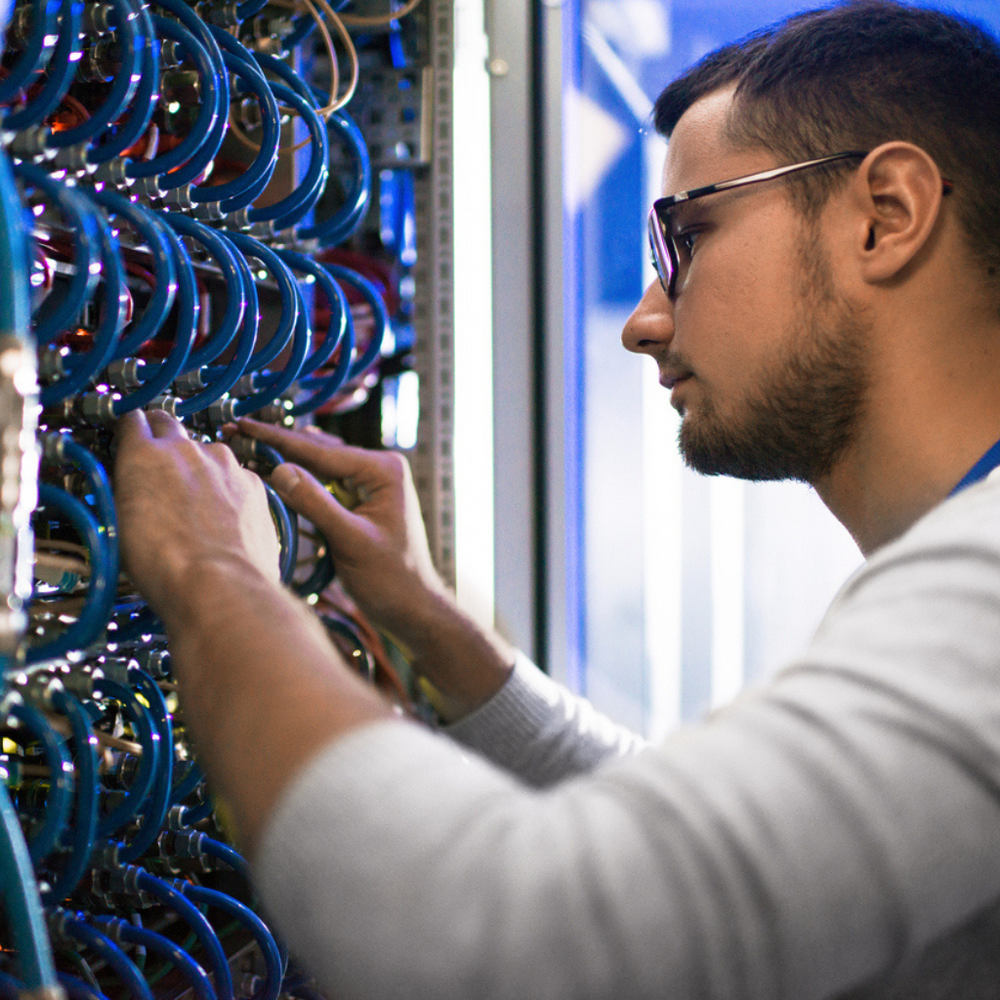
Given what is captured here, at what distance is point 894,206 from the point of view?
0.89m

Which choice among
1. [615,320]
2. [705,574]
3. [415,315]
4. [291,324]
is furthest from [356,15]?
[705,574]

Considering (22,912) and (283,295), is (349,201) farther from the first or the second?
(22,912)

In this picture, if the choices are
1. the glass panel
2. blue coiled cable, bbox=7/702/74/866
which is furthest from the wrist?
the glass panel

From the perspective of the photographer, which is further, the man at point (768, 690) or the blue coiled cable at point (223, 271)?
the blue coiled cable at point (223, 271)

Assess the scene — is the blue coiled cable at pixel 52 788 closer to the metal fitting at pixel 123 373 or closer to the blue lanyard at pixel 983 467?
the metal fitting at pixel 123 373

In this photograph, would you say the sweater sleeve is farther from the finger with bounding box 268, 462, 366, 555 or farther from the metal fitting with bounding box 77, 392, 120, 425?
the metal fitting with bounding box 77, 392, 120, 425

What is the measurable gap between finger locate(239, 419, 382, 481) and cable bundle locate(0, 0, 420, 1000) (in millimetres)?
23

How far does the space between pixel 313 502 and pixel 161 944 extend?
1.55 ft

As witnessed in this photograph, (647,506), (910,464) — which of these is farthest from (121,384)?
(647,506)

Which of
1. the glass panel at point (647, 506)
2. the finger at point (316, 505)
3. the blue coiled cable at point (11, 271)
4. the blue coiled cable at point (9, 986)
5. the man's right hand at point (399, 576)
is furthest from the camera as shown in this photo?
the glass panel at point (647, 506)

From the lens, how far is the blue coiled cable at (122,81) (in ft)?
2.46

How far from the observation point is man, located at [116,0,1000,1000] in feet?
1.65

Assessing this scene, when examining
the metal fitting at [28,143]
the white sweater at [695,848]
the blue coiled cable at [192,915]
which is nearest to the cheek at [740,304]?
the white sweater at [695,848]

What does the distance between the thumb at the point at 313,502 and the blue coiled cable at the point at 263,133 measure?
29 centimetres
